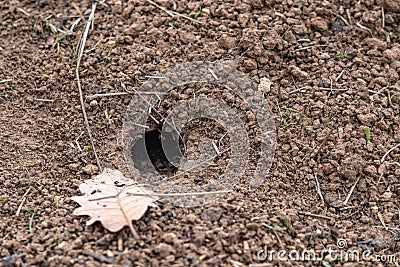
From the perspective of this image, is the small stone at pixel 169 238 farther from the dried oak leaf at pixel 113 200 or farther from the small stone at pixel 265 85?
the small stone at pixel 265 85

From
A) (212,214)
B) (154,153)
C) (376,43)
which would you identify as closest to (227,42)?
(154,153)

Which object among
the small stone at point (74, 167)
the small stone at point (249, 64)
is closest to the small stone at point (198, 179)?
the small stone at point (74, 167)

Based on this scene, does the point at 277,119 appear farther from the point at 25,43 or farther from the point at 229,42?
the point at 25,43

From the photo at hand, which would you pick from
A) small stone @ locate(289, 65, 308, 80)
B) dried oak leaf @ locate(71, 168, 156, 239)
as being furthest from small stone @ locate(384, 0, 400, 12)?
dried oak leaf @ locate(71, 168, 156, 239)

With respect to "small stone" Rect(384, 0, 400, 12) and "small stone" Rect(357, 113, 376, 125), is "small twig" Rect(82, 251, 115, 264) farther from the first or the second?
"small stone" Rect(384, 0, 400, 12)

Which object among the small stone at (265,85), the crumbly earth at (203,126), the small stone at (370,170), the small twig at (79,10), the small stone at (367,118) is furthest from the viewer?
the small twig at (79,10)

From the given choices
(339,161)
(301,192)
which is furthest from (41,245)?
(339,161)

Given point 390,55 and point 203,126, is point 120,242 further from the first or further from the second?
point 390,55
